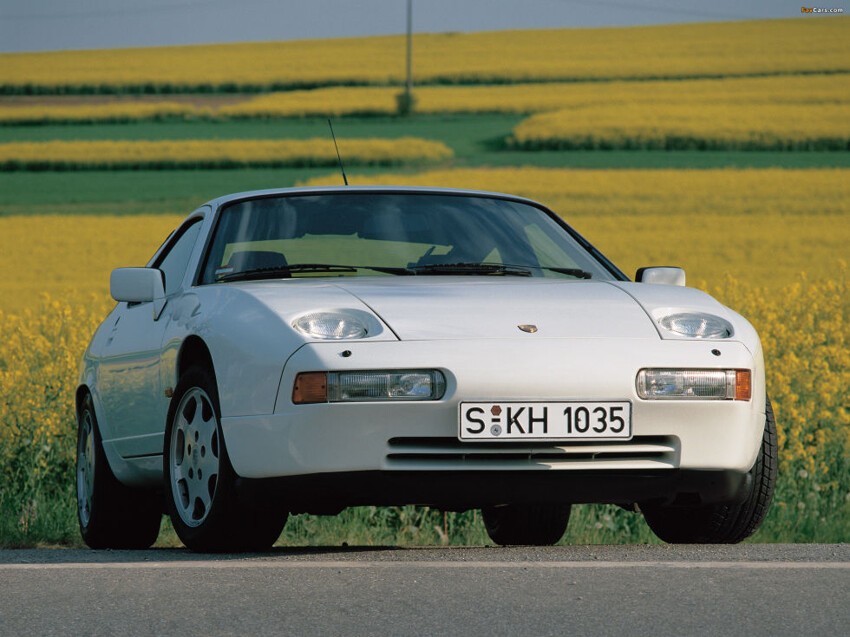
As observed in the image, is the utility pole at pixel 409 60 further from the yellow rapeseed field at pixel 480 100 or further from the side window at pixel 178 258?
the side window at pixel 178 258

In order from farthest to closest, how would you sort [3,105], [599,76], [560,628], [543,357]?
[599,76] < [3,105] < [543,357] < [560,628]

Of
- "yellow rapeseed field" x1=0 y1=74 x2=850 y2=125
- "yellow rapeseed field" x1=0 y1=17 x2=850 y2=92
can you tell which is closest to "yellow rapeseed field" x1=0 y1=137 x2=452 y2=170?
"yellow rapeseed field" x1=0 y1=74 x2=850 y2=125

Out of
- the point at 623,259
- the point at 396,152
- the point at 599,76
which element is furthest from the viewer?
the point at 599,76

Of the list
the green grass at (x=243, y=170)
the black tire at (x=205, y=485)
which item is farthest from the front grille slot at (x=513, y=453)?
the green grass at (x=243, y=170)

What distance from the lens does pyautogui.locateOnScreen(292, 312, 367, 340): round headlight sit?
5766 mm

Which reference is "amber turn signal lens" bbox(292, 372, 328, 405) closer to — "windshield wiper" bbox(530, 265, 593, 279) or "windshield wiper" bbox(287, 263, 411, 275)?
"windshield wiper" bbox(287, 263, 411, 275)

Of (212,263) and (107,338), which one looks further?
(107,338)

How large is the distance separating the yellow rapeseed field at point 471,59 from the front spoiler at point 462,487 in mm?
35621

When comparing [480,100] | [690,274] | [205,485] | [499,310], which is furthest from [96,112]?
[499,310]

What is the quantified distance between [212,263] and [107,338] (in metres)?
1.14

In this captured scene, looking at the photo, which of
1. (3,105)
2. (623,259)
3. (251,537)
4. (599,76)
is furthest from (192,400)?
(599,76)

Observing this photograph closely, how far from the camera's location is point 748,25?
49.7m

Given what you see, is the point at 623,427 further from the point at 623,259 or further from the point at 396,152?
the point at 396,152

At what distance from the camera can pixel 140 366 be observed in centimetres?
716
